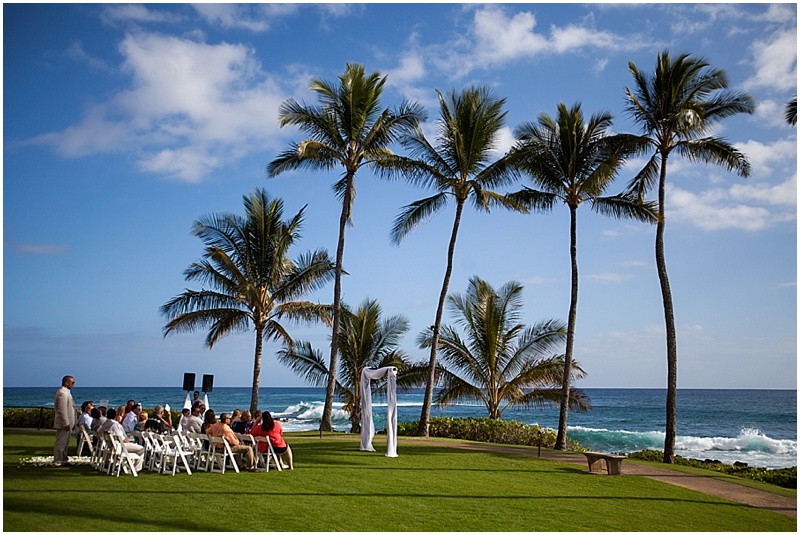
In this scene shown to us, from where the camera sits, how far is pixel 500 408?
2538 cm

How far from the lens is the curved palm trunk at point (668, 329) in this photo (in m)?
18.2

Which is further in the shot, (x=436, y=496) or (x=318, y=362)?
(x=318, y=362)

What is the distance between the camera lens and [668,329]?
1848cm

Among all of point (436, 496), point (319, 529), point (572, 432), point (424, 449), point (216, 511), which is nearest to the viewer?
→ point (319, 529)

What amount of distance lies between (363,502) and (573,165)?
1327cm

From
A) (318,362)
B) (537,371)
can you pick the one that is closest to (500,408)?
(537,371)

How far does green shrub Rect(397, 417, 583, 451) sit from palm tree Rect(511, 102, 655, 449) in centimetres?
255

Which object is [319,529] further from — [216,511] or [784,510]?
[784,510]

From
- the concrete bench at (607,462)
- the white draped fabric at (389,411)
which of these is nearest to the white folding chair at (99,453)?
the white draped fabric at (389,411)

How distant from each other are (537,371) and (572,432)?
2181 centimetres

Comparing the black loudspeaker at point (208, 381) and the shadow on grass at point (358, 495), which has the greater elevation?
the black loudspeaker at point (208, 381)

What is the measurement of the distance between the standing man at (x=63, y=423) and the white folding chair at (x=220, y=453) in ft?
9.30

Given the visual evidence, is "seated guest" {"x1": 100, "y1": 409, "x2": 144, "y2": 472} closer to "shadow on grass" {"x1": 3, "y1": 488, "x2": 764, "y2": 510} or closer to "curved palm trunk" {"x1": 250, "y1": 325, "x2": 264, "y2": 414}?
"shadow on grass" {"x1": 3, "y1": 488, "x2": 764, "y2": 510}

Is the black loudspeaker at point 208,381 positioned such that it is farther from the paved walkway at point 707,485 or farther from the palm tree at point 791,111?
the palm tree at point 791,111
